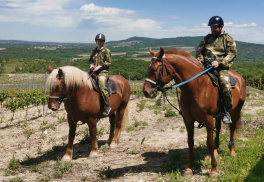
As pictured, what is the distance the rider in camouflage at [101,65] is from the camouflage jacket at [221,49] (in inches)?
102

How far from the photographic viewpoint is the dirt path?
529 centimetres

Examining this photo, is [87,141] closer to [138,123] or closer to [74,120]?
[74,120]

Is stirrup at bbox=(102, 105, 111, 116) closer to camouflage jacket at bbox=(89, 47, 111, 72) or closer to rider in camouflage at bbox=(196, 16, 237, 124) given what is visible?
camouflage jacket at bbox=(89, 47, 111, 72)

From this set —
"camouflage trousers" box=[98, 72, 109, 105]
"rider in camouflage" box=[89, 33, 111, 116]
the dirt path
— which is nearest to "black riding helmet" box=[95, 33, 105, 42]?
"rider in camouflage" box=[89, 33, 111, 116]

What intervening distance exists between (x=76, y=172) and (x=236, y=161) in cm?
360

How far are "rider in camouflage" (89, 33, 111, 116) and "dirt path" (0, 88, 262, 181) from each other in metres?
1.41

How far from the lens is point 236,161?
17.9 feet

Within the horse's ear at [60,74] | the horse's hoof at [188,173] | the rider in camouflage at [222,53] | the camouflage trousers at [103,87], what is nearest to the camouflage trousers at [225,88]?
the rider in camouflage at [222,53]

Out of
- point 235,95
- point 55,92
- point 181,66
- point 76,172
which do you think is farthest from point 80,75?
point 235,95

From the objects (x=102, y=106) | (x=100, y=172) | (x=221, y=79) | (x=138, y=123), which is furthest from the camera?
(x=138, y=123)

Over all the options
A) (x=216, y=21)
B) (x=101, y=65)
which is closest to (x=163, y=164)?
(x=101, y=65)

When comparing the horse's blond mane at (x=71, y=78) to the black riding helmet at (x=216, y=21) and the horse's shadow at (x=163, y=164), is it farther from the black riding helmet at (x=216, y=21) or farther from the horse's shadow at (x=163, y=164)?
the black riding helmet at (x=216, y=21)

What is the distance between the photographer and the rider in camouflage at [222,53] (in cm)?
492

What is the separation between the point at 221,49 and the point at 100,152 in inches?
168
